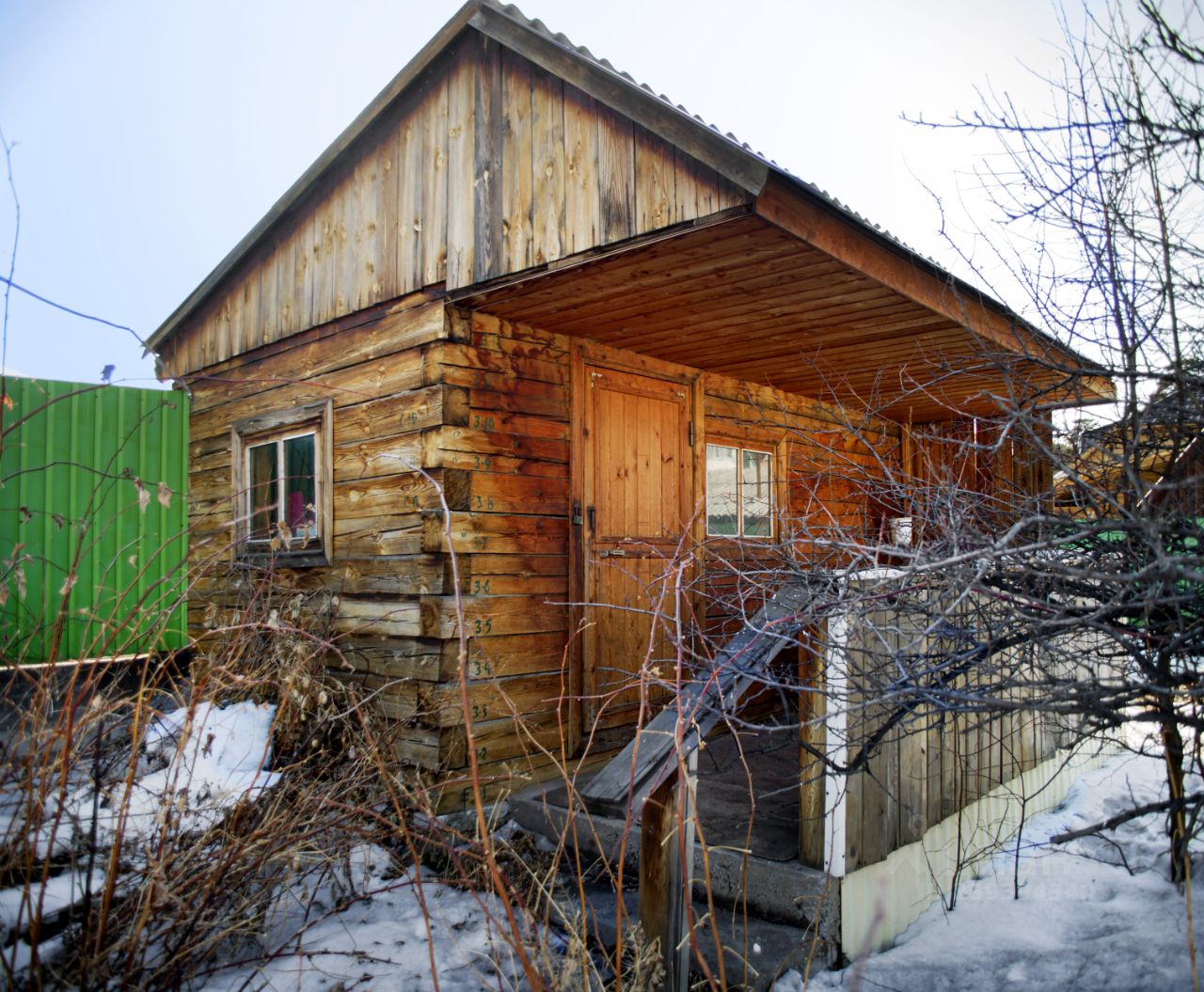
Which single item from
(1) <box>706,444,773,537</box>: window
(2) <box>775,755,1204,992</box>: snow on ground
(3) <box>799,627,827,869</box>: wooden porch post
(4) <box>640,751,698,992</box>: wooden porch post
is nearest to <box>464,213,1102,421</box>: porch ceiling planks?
(1) <box>706,444,773,537</box>: window

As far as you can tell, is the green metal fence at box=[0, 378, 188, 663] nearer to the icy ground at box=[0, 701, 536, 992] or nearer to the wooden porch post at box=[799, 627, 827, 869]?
the icy ground at box=[0, 701, 536, 992]

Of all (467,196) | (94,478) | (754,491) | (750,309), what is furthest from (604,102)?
(94,478)

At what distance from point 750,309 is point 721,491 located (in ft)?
6.99

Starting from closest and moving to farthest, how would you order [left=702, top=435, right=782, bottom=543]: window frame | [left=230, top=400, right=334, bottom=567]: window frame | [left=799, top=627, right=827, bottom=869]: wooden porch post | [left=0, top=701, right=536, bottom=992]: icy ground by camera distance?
[left=0, top=701, right=536, bottom=992]: icy ground, [left=799, top=627, right=827, bottom=869]: wooden porch post, [left=230, top=400, right=334, bottom=567]: window frame, [left=702, top=435, right=782, bottom=543]: window frame

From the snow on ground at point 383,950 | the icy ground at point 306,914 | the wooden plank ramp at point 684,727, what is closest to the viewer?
the wooden plank ramp at point 684,727

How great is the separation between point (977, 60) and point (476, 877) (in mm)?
4185

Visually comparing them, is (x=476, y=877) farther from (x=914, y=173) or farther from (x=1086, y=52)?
(x=1086, y=52)

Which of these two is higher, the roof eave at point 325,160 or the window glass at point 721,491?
the roof eave at point 325,160

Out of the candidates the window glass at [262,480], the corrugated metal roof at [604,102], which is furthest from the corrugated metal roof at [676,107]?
the window glass at [262,480]

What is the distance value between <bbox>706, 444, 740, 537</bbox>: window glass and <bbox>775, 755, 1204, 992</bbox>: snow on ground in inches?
125

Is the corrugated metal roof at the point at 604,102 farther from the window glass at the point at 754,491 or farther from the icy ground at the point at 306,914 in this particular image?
the window glass at the point at 754,491

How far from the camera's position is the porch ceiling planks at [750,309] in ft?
13.6

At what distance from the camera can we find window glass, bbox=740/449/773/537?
7.16 m

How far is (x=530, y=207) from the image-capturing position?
465cm
